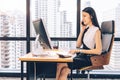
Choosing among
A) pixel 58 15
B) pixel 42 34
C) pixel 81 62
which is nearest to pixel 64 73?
pixel 81 62

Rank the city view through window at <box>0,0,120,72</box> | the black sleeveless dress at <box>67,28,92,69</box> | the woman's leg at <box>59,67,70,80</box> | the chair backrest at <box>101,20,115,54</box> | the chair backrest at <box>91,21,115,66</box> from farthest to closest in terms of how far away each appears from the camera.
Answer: the city view through window at <box>0,0,120,72</box> → the chair backrest at <box>101,20,115,54</box> → the chair backrest at <box>91,21,115,66</box> → the woman's leg at <box>59,67,70,80</box> → the black sleeveless dress at <box>67,28,92,69</box>

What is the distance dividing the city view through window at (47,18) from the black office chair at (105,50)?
1.29 meters

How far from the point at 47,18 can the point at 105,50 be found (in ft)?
6.18

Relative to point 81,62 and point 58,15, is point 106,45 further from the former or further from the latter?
point 58,15

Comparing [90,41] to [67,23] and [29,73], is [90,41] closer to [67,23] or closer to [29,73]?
[29,73]

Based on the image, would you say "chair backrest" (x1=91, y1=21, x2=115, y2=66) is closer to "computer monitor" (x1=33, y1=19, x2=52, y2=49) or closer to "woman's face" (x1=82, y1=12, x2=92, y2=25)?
"woman's face" (x1=82, y1=12, x2=92, y2=25)

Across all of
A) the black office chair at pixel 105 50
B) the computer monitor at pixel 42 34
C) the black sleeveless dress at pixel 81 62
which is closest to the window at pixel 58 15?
the black office chair at pixel 105 50

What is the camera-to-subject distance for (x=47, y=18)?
4.86 m

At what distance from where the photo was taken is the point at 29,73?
2.72 meters

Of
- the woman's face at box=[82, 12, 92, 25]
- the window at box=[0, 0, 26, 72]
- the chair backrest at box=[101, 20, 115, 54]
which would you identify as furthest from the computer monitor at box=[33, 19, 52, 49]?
the window at box=[0, 0, 26, 72]

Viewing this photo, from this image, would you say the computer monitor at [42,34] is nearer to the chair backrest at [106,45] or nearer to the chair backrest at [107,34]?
the chair backrest at [106,45]

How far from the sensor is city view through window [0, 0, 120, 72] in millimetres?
4711

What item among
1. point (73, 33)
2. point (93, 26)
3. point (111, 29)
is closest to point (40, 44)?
point (93, 26)

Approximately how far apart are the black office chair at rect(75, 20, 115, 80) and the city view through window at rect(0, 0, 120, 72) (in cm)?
129
